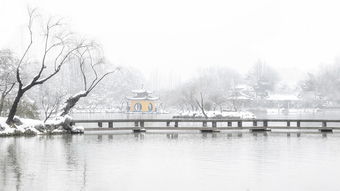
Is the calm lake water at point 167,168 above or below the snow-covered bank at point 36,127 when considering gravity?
below

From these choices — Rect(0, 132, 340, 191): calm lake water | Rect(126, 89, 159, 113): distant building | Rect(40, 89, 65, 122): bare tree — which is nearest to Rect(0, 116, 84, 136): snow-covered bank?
Rect(40, 89, 65, 122): bare tree

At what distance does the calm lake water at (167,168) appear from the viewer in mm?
12125

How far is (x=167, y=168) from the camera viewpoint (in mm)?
15445

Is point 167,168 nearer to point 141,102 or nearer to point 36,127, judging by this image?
point 36,127

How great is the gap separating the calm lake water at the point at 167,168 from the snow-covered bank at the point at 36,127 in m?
7.80

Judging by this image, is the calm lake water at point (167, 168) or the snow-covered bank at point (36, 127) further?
the snow-covered bank at point (36, 127)

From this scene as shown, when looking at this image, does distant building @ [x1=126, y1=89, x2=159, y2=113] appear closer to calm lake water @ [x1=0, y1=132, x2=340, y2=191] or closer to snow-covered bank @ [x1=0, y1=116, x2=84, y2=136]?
snow-covered bank @ [x1=0, y1=116, x2=84, y2=136]

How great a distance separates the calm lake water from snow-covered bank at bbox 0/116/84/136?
7.80m

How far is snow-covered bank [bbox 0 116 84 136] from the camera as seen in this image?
2966cm

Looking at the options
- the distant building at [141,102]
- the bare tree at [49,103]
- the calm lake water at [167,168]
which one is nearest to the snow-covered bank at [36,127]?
the bare tree at [49,103]

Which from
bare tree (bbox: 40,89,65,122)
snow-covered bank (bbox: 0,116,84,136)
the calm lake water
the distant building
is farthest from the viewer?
the distant building

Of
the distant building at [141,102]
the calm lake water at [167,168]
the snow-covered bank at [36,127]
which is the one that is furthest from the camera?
the distant building at [141,102]

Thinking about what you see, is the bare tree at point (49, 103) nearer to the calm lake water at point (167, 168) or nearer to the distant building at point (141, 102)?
the calm lake water at point (167, 168)

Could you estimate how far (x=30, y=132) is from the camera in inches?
1193
